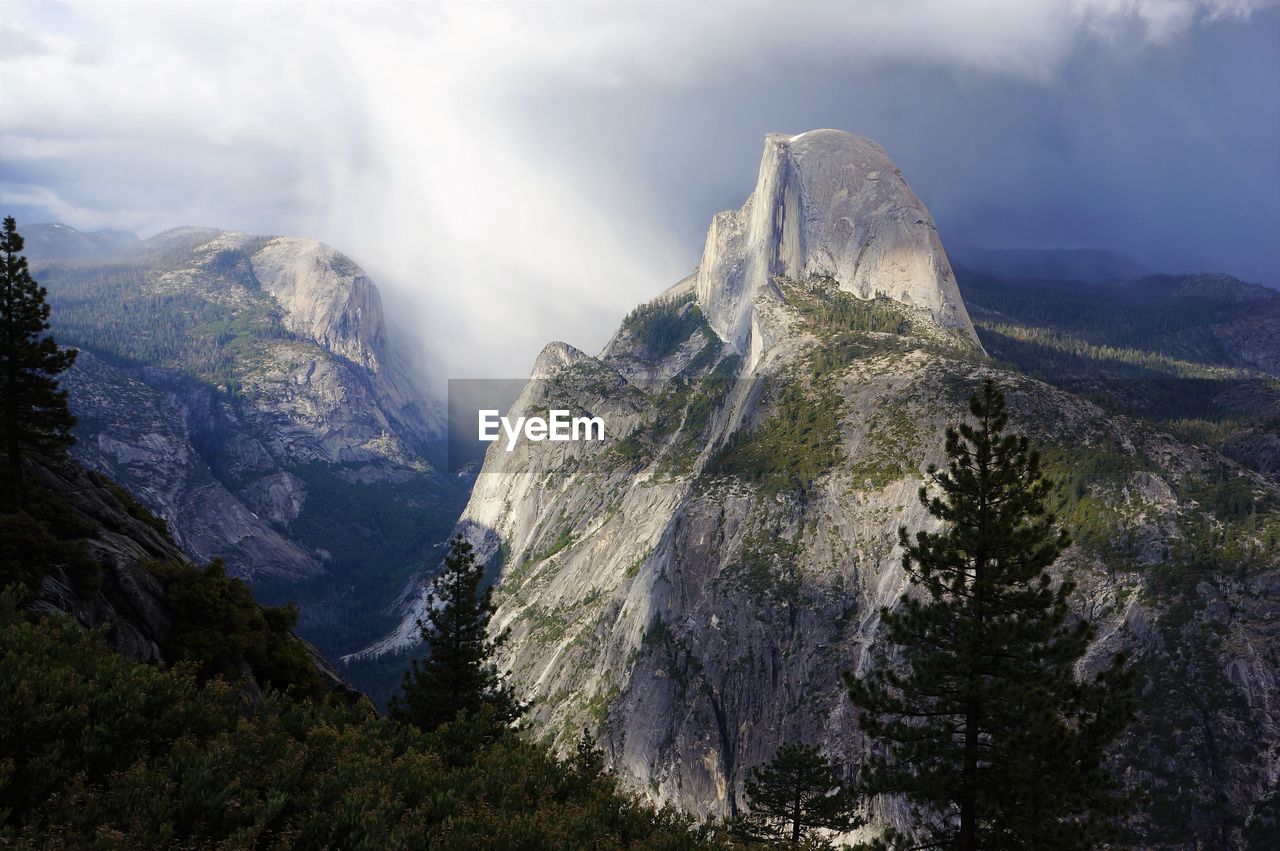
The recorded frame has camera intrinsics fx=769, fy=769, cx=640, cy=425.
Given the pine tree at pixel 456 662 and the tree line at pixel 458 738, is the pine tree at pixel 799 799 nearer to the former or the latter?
the pine tree at pixel 456 662

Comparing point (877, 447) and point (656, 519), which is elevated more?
point (877, 447)

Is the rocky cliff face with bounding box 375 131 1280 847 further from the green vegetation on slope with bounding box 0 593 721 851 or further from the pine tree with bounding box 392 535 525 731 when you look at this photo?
the green vegetation on slope with bounding box 0 593 721 851

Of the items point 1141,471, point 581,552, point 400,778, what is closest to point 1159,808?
point 1141,471

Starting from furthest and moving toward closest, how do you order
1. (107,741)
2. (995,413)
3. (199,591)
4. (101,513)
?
(101,513) → (199,591) → (995,413) → (107,741)

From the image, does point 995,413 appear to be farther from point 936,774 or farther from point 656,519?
point 656,519

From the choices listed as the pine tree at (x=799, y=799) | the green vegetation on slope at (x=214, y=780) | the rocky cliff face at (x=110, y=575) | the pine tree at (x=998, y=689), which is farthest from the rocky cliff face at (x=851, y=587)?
the rocky cliff face at (x=110, y=575)

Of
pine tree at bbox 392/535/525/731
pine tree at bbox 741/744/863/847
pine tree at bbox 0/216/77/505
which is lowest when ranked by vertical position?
pine tree at bbox 741/744/863/847

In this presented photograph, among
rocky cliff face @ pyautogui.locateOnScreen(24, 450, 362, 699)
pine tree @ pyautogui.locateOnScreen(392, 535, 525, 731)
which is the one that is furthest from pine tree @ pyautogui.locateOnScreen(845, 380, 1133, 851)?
pine tree @ pyautogui.locateOnScreen(392, 535, 525, 731)
